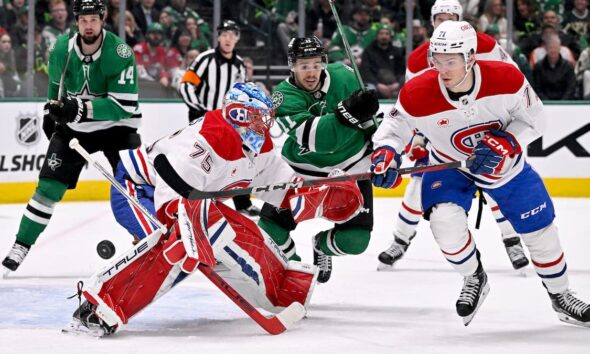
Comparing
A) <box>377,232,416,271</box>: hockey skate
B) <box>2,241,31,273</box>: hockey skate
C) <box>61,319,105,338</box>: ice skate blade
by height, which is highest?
<box>61,319,105,338</box>: ice skate blade

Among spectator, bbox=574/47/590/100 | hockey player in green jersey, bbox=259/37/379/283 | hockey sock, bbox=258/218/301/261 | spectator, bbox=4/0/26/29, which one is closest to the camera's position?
hockey player in green jersey, bbox=259/37/379/283

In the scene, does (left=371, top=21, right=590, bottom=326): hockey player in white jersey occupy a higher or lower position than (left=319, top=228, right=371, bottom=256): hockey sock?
higher

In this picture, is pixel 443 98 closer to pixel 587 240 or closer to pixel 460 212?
pixel 460 212

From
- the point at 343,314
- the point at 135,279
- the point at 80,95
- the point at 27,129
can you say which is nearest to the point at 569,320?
the point at 343,314

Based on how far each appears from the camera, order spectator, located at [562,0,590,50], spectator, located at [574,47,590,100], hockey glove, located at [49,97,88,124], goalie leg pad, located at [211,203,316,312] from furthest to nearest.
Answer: spectator, located at [562,0,590,50] < spectator, located at [574,47,590,100] < hockey glove, located at [49,97,88,124] < goalie leg pad, located at [211,203,316,312]

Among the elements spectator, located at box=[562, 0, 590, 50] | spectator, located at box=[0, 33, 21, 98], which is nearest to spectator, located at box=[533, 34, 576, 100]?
spectator, located at box=[562, 0, 590, 50]

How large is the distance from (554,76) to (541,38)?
31 cm

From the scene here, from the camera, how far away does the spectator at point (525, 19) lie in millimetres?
8125

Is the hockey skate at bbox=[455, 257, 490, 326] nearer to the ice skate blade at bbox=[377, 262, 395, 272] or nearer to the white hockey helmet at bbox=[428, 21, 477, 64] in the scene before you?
the white hockey helmet at bbox=[428, 21, 477, 64]

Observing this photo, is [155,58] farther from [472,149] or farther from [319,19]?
[472,149]

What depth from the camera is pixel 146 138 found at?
764 cm

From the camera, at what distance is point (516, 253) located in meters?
4.94

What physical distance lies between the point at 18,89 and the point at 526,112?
15.2ft

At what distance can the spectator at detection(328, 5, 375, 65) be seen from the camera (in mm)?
8211
